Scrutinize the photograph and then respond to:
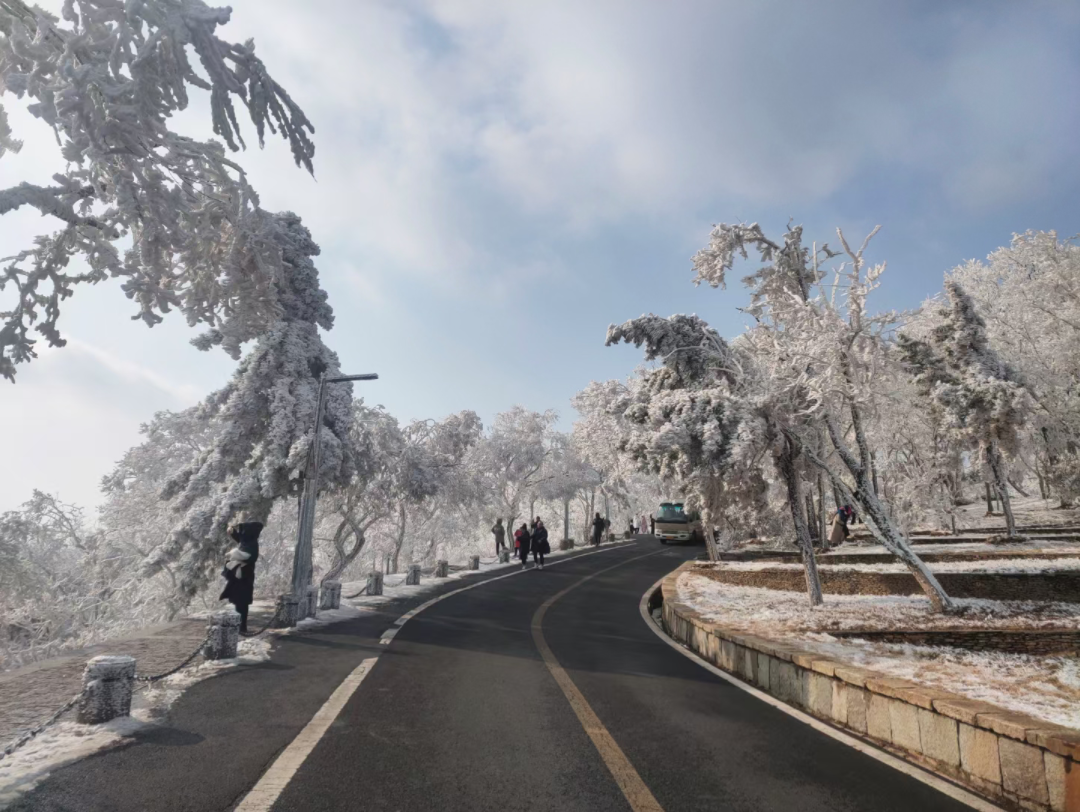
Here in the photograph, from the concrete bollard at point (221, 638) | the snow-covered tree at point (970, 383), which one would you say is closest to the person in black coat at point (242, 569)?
the concrete bollard at point (221, 638)

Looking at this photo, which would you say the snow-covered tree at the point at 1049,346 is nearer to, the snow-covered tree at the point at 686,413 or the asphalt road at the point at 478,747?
the snow-covered tree at the point at 686,413

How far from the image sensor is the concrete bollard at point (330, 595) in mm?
12125

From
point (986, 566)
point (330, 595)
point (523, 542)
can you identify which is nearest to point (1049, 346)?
point (986, 566)

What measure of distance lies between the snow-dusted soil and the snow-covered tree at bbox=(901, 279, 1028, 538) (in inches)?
406

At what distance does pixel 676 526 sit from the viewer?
35188mm

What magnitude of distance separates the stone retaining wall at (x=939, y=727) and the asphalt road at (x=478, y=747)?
0.42m

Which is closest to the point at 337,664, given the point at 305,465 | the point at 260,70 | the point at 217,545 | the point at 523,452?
the point at 260,70

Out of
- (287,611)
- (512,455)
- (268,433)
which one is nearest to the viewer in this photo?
(287,611)

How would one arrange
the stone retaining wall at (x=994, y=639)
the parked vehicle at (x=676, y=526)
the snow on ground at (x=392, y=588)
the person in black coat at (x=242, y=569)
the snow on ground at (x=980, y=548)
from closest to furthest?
the stone retaining wall at (x=994, y=639)
the person in black coat at (x=242, y=569)
the snow on ground at (x=392, y=588)
the snow on ground at (x=980, y=548)
the parked vehicle at (x=676, y=526)

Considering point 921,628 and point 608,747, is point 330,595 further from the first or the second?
point 921,628

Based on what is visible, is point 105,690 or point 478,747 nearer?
point 478,747

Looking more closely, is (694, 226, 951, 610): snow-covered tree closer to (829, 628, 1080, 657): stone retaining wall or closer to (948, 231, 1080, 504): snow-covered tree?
(829, 628, 1080, 657): stone retaining wall

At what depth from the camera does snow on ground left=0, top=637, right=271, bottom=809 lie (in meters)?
3.67

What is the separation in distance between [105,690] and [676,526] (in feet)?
108
